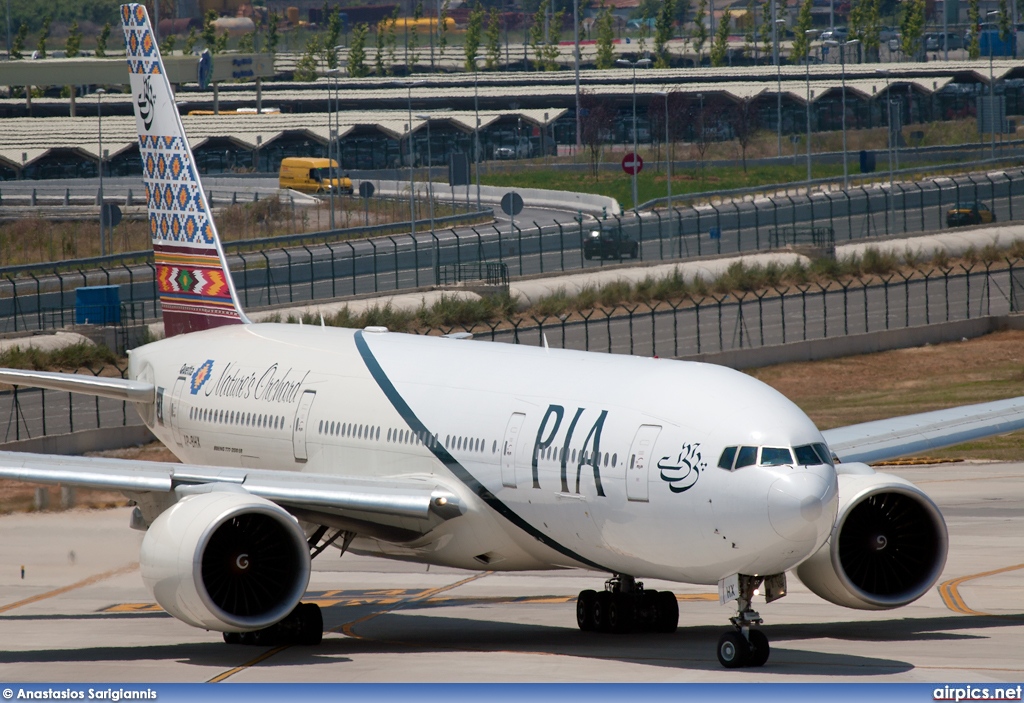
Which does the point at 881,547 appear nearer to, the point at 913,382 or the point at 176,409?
the point at 176,409

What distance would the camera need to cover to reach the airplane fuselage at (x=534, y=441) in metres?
23.0

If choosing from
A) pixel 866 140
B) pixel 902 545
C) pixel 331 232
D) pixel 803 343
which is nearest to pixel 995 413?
pixel 902 545

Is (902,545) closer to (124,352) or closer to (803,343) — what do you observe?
(803,343)

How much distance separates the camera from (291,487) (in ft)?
91.7

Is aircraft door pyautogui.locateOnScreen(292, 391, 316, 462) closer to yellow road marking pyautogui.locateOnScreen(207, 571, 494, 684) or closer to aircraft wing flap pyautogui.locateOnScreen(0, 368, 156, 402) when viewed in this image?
yellow road marking pyautogui.locateOnScreen(207, 571, 494, 684)

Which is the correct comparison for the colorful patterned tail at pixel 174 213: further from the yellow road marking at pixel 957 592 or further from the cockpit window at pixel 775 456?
the cockpit window at pixel 775 456

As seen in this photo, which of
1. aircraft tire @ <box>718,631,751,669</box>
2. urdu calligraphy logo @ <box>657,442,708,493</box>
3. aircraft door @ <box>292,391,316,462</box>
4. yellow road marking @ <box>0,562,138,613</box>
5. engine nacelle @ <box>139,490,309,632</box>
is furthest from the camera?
yellow road marking @ <box>0,562,138,613</box>

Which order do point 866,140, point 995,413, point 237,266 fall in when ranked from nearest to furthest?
point 995,413 < point 237,266 < point 866,140

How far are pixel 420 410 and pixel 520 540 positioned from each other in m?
3.68

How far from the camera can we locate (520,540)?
1072 inches

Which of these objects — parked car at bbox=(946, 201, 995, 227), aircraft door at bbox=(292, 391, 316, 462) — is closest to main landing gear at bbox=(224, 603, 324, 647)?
aircraft door at bbox=(292, 391, 316, 462)

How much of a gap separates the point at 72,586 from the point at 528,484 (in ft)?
51.6

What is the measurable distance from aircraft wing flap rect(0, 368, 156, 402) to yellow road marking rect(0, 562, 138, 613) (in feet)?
14.3

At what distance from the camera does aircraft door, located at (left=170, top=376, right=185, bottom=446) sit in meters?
36.8
